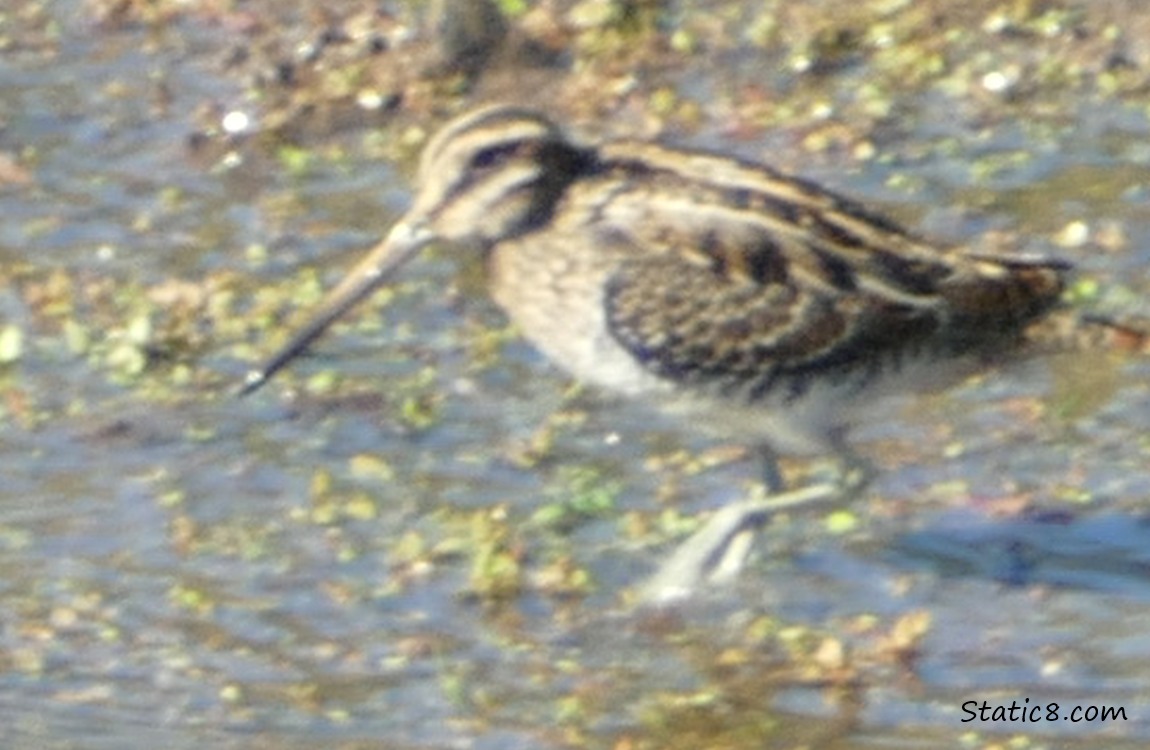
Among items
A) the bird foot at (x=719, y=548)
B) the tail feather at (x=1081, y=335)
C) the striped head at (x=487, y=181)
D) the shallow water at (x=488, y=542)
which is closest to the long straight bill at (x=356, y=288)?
the striped head at (x=487, y=181)

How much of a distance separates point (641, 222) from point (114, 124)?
A: 3121mm

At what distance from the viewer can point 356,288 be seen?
7262mm

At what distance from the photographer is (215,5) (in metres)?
10.2

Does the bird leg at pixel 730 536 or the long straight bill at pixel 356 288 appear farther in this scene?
the long straight bill at pixel 356 288

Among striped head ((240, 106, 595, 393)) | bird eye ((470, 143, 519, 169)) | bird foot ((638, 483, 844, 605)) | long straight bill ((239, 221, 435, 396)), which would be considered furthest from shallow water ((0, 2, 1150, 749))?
bird eye ((470, 143, 519, 169))

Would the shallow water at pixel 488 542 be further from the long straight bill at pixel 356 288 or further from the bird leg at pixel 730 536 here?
the long straight bill at pixel 356 288

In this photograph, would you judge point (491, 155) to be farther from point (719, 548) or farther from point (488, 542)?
point (719, 548)

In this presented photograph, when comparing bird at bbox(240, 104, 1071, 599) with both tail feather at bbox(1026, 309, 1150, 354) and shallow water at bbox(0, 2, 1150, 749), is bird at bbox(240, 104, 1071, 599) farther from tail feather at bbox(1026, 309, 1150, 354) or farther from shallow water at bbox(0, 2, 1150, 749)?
shallow water at bbox(0, 2, 1150, 749)

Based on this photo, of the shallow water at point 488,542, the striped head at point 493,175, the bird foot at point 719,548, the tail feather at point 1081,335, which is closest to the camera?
the shallow water at point 488,542

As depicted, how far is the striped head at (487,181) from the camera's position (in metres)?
6.95

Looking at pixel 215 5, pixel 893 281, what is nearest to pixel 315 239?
pixel 215 5

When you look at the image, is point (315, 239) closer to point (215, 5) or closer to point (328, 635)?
point (215, 5)

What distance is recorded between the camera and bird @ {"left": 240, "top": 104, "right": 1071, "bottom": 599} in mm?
6852

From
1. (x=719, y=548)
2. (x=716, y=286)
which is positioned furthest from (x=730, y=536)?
(x=716, y=286)
